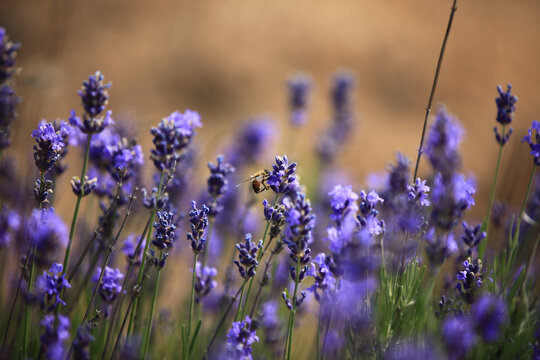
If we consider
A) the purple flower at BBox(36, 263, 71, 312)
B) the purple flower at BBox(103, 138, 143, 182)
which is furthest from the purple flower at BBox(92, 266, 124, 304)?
the purple flower at BBox(103, 138, 143, 182)

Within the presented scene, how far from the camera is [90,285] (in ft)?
9.95

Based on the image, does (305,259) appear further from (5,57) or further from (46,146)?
(5,57)

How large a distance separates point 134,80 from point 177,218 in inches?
235

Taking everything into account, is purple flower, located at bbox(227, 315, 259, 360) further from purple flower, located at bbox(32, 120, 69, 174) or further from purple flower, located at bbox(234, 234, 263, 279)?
purple flower, located at bbox(32, 120, 69, 174)

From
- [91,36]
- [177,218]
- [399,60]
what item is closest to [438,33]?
[399,60]

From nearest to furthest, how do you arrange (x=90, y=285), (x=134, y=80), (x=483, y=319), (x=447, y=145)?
(x=483, y=319) < (x=447, y=145) < (x=90, y=285) < (x=134, y=80)

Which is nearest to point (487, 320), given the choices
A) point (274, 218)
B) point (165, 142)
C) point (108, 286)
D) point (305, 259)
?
point (305, 259)

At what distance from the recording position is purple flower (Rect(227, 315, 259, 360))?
1887 mm

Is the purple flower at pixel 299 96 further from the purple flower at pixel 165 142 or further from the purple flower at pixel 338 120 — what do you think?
the purple flower at pixel 165 142

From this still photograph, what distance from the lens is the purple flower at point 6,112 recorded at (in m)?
2.23

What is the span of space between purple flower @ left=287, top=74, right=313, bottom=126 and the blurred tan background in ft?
7.49

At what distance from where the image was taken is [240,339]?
1.92 metres

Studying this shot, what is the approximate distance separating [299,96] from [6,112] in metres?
3.11

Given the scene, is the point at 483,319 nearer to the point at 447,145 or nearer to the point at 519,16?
the point at 447,145
